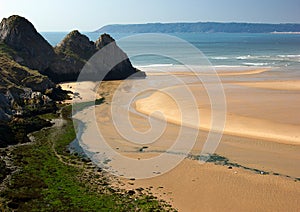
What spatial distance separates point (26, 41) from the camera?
4662cm

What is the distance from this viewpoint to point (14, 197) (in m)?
14.7

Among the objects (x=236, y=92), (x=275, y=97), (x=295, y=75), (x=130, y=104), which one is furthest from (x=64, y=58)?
A: (x=295, y=75)

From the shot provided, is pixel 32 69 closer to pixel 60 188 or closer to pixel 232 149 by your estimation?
pixel 232 149

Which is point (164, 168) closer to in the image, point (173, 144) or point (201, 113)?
Answer: point (173, 144)

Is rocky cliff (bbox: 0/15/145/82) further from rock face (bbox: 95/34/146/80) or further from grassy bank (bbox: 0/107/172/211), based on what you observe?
grassy bank (bbox: 0/107/172/211)

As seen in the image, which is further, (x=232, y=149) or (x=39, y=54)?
(x=39, y=54)

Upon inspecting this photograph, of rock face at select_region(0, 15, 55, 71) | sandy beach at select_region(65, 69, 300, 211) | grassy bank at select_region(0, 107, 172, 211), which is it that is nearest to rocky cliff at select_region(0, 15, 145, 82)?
rock face at select_region(0, 15, 55, 71)

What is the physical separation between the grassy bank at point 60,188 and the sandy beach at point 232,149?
1104 millimetres

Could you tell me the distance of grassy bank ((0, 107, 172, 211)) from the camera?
1435 centimetres

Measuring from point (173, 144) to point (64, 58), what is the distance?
31.3m

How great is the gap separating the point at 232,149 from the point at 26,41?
34675 mm

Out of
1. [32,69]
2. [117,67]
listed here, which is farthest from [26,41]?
[117,67]

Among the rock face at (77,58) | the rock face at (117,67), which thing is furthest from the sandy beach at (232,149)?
the rock face at (117,67)

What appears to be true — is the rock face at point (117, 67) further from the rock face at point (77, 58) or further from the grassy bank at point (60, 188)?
the grassy bank at point (60, 188)
